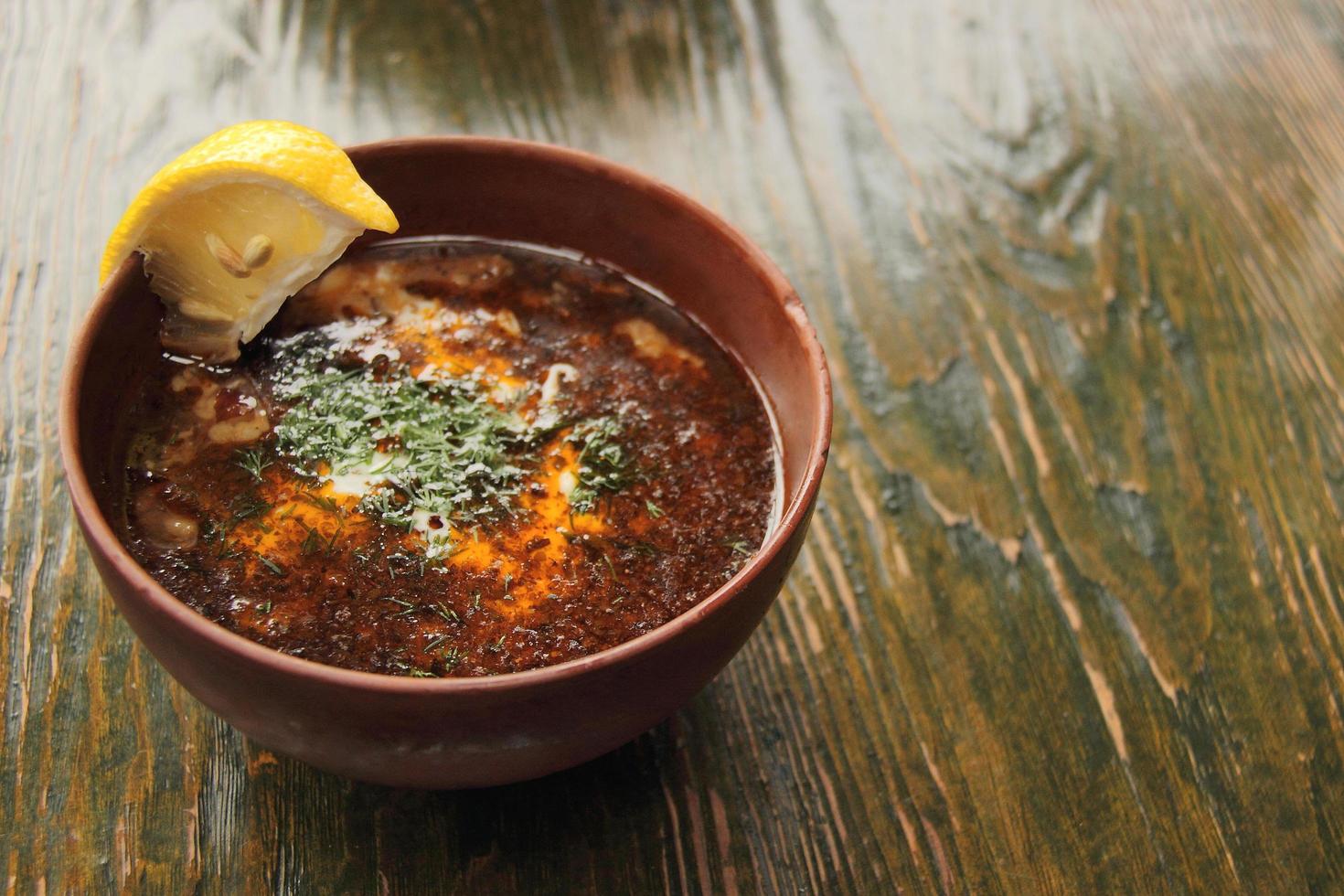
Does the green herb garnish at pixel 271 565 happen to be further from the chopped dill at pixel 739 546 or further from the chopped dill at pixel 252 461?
the chopped dill at pixel 739 546

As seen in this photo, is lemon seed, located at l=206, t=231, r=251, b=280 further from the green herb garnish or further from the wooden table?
the wooden table

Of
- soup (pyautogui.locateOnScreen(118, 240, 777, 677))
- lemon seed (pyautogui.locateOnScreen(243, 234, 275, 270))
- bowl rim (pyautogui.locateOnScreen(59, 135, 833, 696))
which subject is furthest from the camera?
lemon seed (pyautogui.locateOnScreen(243, 234, 275, 270))

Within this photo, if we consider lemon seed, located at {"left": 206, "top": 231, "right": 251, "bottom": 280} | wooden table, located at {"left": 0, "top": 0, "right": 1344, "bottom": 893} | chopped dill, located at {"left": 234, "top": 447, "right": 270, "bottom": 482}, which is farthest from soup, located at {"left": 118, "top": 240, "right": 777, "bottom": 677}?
wooden table, located at {"left": 0, "top": 0, "right": 1344, "bottom": 893}

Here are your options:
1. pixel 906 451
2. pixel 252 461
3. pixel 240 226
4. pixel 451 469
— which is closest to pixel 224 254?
pixel 240 226

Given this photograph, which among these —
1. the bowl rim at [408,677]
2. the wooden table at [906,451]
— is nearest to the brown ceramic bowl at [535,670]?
the bowl rim at [408,677]

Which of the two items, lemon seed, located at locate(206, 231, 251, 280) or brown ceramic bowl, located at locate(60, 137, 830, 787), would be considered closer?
brown ceramic bowl, located at locate(60, 137, 830, 787)

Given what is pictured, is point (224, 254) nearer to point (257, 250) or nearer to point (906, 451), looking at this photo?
point (257, 250)

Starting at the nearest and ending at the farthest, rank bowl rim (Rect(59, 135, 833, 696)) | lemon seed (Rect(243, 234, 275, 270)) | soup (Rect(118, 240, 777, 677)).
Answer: bowl rim (Rect(59, 135, 833, 696)) < soup (Rect(118, 240, 777, 677)) < lemon seed (Rect(243, 234, 275, 270))
